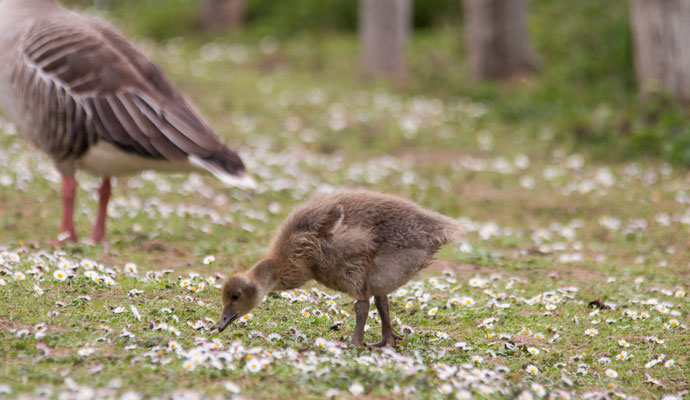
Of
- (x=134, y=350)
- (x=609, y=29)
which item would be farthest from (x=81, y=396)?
(x=609, y=29)

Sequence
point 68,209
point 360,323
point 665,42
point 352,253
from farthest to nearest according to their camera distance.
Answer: point 665,42 → point 68,209 → point 360,323 → point 352,253

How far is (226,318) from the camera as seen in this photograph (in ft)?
16.7

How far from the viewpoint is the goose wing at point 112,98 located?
6.80 m

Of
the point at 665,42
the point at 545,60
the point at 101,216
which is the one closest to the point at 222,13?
the point at 545,60

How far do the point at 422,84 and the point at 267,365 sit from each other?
13.6 meters

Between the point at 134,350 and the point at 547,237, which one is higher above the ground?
the point at 134,350

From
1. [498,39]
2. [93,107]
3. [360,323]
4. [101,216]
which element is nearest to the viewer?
[360,323]

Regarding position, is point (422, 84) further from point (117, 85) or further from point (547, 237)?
point (117, 85)

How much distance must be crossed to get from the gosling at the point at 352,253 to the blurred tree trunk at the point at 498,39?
11.8 m

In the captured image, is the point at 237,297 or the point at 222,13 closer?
the point at 237,297

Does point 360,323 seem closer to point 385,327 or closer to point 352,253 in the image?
point 385,327

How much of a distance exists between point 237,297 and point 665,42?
32.8ft

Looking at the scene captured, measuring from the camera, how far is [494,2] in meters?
16.1

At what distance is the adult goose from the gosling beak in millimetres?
1652
